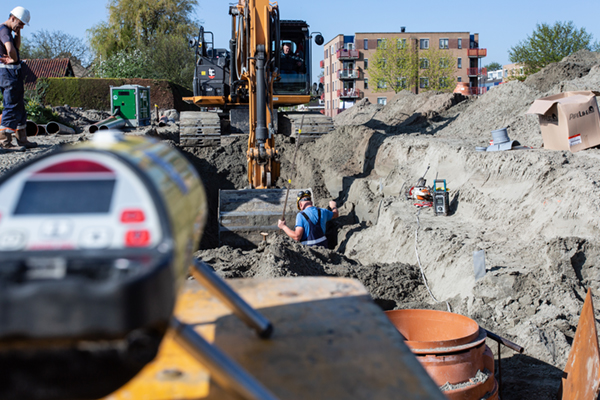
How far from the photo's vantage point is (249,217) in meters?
8.41

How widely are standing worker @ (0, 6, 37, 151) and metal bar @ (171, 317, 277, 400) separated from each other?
9.05 m

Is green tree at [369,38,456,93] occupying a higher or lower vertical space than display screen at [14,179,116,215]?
higher


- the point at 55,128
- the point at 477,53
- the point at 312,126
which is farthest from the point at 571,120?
the point at 477,53

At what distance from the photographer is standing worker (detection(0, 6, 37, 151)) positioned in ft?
26.9

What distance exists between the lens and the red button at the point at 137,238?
0.93 meters

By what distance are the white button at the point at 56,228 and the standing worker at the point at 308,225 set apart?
6.57 metres

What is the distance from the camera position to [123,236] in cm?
93

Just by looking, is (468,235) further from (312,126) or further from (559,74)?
(559,74)

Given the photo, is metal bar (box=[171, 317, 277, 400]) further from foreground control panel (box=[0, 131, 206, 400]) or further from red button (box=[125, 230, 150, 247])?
red button (box=[125, 230, 150, 247])

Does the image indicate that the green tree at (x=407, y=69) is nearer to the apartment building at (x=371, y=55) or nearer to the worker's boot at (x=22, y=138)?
the apartment building at (x=371, y=55)

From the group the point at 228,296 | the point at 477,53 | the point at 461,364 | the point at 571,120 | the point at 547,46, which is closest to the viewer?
the point at 228,296

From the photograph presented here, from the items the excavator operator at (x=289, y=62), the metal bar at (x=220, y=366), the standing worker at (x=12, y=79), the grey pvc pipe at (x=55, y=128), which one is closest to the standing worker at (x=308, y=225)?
the standing worker at (x=12, y=79)

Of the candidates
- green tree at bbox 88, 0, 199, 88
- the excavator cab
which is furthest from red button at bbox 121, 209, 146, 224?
green tree at bbox 88, 0, 199, 88

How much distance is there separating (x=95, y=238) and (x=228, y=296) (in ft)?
2.27
